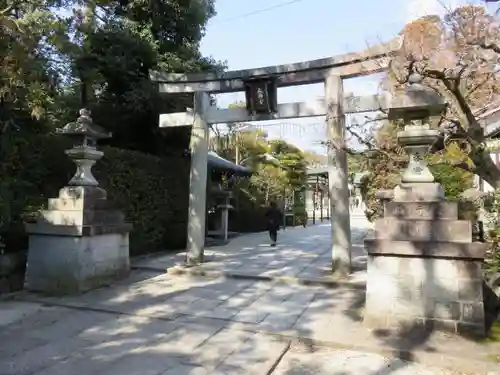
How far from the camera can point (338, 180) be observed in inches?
296

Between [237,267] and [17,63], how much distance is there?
521cm

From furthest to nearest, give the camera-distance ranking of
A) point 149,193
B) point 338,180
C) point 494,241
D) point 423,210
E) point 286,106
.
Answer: point 149,193, point 286,106, point 338,180, point 494,241, point 423,210

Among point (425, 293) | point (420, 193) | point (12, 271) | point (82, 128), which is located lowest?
point (12, 271)

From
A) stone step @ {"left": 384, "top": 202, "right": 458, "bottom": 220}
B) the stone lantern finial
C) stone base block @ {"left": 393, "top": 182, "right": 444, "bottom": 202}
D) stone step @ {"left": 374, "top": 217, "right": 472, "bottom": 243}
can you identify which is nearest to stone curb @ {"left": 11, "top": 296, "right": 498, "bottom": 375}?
stone step @ {"left": 374, "top": 217, "right": 472, "bottom": 243}

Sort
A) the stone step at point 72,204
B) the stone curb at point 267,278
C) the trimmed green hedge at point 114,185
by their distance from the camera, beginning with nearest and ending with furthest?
the stone step at point 72,204, the trimmed green hedge at point 114,185, the stone curb at point 267,278

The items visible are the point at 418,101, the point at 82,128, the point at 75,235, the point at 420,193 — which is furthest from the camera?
the point at 82,128

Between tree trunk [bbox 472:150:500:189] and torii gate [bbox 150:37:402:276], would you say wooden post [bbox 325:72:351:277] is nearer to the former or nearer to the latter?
torii gate [bbox 150:37:402:276]

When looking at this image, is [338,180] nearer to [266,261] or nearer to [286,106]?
[286,106]

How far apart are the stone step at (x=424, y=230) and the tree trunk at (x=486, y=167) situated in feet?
2.77

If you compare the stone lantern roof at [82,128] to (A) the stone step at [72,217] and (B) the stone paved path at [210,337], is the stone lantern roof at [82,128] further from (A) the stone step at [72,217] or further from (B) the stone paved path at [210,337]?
(B) the stone paved path at [210,337]

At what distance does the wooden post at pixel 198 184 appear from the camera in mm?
8523

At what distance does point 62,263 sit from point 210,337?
125 inches

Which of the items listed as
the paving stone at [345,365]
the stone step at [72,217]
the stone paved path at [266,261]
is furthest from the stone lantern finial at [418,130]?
the stone step at [72,217]

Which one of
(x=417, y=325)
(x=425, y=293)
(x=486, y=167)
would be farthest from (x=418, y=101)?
(x=417, y=325)
